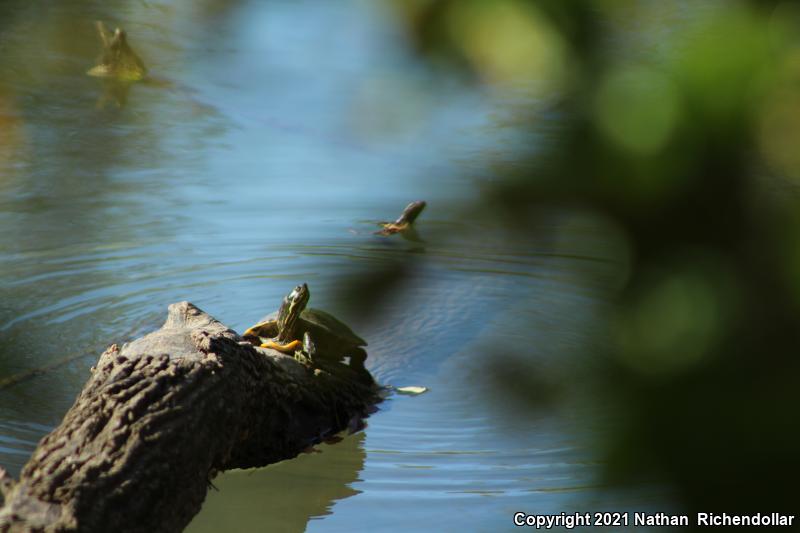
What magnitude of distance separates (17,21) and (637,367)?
0.79 m

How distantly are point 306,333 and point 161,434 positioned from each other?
1.21m

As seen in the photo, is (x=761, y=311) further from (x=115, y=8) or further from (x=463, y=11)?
(x=115, y=8)

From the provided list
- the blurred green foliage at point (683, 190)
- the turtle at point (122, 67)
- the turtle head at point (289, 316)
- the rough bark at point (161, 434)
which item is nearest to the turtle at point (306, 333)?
the turtle head at point (289, 316)

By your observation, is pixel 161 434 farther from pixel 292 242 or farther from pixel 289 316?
pixel 292 242

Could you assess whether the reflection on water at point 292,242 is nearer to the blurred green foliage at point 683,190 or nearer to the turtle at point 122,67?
the blurred green foliage at point 683,190

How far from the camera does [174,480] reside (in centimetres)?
265

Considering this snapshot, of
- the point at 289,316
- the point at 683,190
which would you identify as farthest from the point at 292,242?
the point at 683,190

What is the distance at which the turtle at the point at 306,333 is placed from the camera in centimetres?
378

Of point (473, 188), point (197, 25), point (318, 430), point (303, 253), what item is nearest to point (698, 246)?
point (473, 188)

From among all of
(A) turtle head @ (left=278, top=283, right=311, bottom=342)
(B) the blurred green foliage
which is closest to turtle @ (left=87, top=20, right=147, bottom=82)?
(A) turtle head @ (left=278, top=283, right=311, bottom=342)

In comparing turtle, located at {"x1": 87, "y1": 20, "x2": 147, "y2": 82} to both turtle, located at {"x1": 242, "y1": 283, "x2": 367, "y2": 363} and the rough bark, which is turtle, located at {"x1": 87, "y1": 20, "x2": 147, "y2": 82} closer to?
turtle, located at {"x1": 242, "y1": 283, "x2": 367, "y2": 363}

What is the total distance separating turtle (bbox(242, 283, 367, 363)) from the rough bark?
0.27 metres

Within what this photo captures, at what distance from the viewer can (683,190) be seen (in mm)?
618

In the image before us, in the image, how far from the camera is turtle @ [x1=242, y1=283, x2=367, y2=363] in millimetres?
3779
